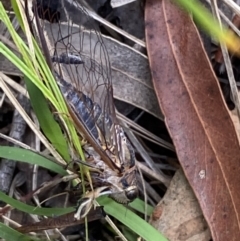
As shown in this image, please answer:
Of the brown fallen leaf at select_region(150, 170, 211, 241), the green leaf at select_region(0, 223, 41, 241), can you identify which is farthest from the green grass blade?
the brown fallen leaf at select_region(150, 170, 211, 241)

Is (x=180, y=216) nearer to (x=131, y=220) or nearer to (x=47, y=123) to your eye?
(x=131, y=220)

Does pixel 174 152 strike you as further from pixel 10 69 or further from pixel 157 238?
pixel 10 69

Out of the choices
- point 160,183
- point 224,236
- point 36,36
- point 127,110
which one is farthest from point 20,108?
point 224,236

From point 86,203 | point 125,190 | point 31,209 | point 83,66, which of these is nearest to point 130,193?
point 125,190

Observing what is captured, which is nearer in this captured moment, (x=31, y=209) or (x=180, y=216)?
(x=31, y=209)

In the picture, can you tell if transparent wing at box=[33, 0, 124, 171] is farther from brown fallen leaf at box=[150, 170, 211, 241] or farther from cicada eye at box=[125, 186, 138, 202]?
brown fallen leaf at box=[150, 170, 211, 241]
